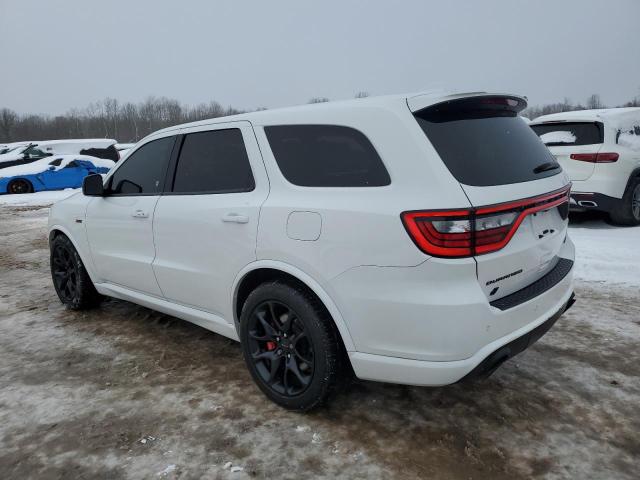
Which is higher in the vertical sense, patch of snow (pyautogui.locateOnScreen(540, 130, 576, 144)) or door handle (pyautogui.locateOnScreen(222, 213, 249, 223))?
patch of snow (pyautogui.locateOnScreen(540, 130, 576, 144))

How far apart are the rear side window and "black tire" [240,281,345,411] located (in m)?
0.63

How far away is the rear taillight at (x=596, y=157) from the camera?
6.86 m

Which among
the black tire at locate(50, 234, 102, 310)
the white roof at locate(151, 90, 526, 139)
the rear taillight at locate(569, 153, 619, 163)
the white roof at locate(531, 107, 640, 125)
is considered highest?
the white roof at locate(531, 107, 640, 125)

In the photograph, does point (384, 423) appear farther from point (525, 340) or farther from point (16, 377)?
point (16, 377)

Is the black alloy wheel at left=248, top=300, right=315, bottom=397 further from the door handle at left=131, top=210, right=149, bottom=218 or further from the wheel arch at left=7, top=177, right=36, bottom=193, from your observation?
the wheel arch at left=7, top=177, right=36, bottom=193

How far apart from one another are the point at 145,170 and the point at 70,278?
5.56 ft

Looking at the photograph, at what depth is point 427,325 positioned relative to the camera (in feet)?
7.24

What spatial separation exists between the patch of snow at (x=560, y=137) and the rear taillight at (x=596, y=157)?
288 millimetres

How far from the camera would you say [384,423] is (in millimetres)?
2703

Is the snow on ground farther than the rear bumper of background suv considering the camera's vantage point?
Yes

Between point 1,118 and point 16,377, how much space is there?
90.8 meters

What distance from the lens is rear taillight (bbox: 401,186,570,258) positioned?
7.05ft

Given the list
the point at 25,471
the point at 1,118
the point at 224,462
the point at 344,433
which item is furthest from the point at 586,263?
the point at 1,118

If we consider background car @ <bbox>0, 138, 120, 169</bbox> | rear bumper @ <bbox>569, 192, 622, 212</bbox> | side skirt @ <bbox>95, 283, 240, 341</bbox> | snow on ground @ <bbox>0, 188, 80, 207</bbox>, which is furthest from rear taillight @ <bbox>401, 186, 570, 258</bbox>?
background car @ <bbox>0, 138, 120, 169</bbox>
